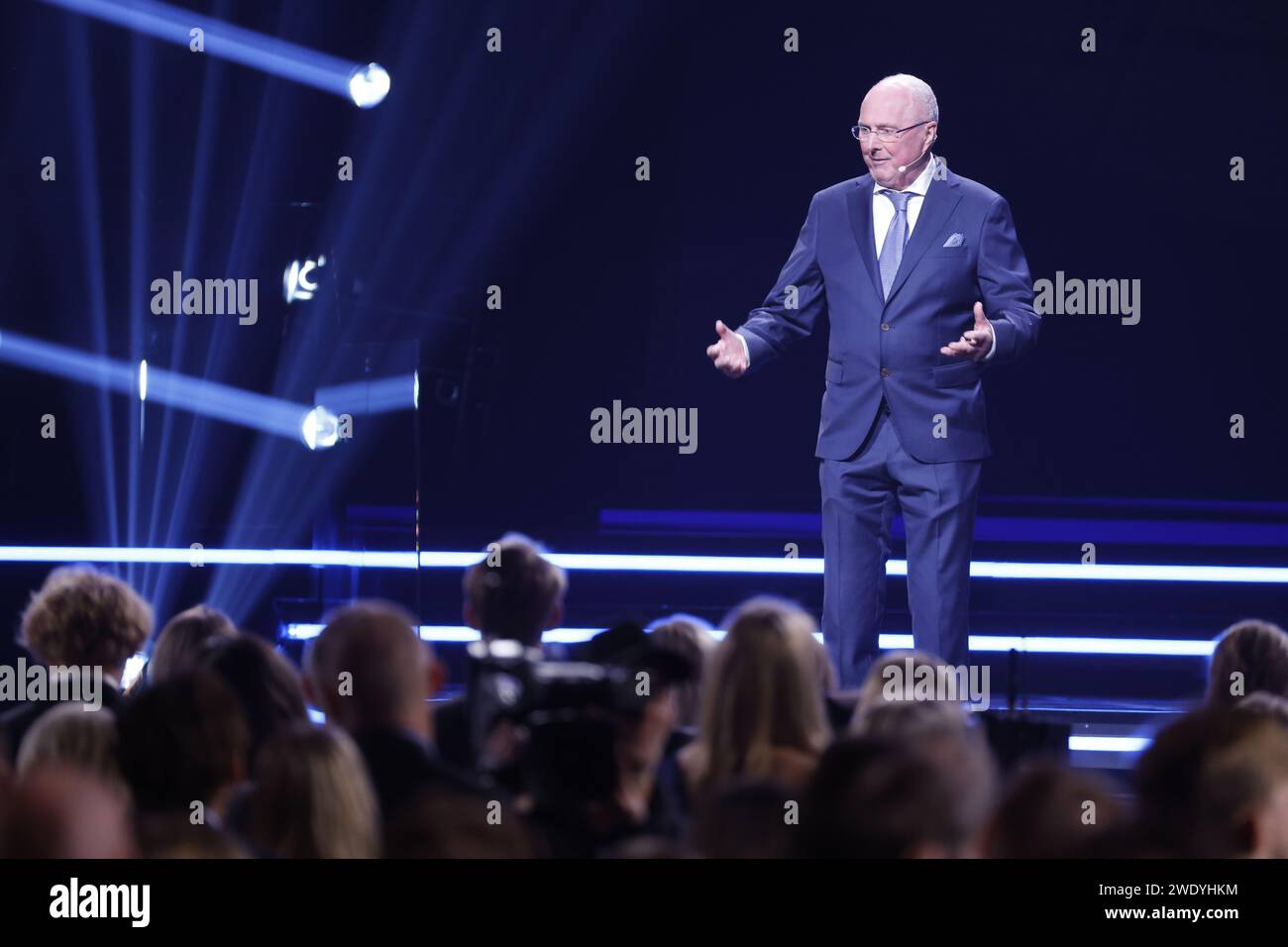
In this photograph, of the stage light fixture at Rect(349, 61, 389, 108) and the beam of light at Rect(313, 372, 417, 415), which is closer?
the beam of light at Rect(313, 372, 417, 415)

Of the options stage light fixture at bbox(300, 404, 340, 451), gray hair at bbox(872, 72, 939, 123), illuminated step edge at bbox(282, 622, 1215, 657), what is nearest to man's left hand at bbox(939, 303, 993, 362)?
gray hair at bbox(872, 72, 939, 123)

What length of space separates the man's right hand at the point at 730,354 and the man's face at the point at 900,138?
61 centimetres

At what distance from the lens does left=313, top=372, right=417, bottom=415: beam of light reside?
556cm

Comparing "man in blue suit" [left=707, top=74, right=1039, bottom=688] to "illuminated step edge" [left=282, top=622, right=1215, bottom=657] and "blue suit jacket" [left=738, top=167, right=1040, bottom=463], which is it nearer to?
"blue suit jacket" [left=738, top=167, right=1040, bottom=463]

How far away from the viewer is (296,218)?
607cm

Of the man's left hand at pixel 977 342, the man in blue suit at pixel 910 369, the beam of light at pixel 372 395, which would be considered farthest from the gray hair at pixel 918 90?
the beam of light at pixel 372 395

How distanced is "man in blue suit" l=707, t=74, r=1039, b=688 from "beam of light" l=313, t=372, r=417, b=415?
1.40 meters

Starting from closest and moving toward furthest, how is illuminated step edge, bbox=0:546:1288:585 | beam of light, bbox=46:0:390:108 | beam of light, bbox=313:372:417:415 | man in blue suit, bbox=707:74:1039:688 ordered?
man in blue suit, bbox=707:74:1039:688 → beam of light, bbox=313:372:417:415 → illuminated step edge, bbox=0:546:1288:585 → beam of light, bbox=46:0:390:108

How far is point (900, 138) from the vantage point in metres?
4.50

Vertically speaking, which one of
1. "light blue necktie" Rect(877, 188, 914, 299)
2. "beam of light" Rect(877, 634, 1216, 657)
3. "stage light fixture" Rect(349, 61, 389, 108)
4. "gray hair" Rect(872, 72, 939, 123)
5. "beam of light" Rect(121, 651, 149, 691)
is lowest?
"beam of light" Rect(877, 634, 1216, 657)

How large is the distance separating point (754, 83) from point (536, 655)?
4431 mm

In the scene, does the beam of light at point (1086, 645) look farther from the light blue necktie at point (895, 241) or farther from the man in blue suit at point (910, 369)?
the light blue necktie at point (895, 241)

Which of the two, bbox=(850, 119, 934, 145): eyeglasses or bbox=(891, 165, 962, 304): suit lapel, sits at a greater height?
bbox=(850, 119, 934, 145): eyeglasses
